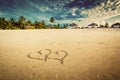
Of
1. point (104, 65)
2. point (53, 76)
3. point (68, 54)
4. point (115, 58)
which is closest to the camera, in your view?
point (53, 76)

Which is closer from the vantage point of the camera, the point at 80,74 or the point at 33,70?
the point at 80,74

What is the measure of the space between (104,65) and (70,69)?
129 cm

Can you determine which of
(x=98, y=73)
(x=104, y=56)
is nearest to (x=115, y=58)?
(x=104, y=56)

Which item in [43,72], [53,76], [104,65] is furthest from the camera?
[104,65]

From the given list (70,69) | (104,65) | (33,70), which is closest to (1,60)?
(33,70)

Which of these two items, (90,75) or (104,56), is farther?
(104,56)

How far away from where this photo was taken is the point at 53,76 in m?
3.38

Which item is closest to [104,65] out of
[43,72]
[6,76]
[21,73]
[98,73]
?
[98,73]

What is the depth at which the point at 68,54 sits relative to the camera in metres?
5.09

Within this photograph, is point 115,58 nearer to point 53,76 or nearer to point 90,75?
point 90,75

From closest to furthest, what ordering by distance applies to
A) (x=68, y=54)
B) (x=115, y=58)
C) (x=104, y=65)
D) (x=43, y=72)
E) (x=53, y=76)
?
(x=53, y=76)
(x=43, y=72)
(x=104, y=65)
(x=115, y=58)
(x=68, y=54)

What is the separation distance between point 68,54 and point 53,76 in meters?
1.86

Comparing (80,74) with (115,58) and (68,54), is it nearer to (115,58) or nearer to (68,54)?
(68,54)

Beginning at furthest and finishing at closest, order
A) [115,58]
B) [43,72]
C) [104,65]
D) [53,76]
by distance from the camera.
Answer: [115,58] < [104,65] < [43,72] < [53,76]
